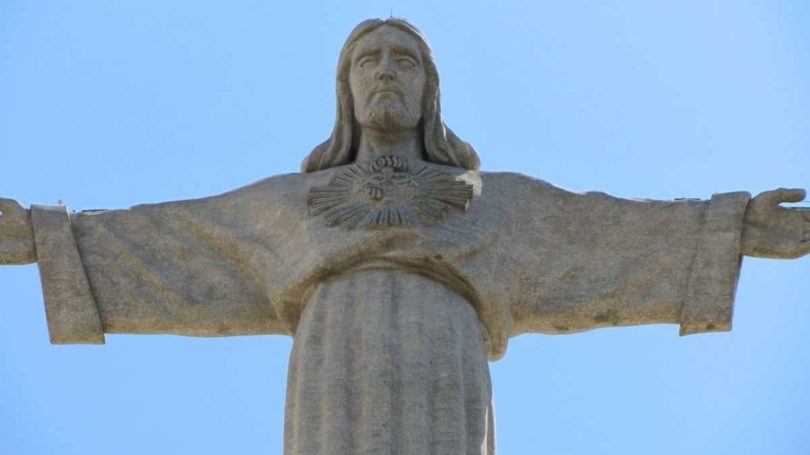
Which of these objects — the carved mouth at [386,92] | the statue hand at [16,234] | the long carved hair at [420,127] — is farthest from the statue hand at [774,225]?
the statue hand at [16,234]

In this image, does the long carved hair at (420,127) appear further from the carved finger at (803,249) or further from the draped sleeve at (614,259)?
the carved finger at (803,249)

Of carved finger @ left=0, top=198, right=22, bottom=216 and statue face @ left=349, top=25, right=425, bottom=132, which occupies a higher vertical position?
statue face @ left=349, top=25, right=425, bottom=132

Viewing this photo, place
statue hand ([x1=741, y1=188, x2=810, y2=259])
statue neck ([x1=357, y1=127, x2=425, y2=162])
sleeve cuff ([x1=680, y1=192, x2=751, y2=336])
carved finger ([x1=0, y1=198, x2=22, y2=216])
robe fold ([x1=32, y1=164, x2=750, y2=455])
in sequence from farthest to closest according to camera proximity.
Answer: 1. statue neck ([x1=357, y1=127, x2=425, y2=162])
2. carved finger ([x1=0, y1=198, x2=22, y2=216])
3. statue hand ([x1=741, y1=188, x2=810, y2=259])
4. sleeve cuff ([x1=680, y1=192, x2=751, y2=336])
5. robe fold ([x1=32, y1=164, x2=750, y2=455])

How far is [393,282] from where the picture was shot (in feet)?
50.2

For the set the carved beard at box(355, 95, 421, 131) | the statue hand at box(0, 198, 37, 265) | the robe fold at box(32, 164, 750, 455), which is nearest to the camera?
the robe fold at box(32, 164, 750, 455)

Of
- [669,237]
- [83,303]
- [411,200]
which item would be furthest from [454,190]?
[83,303]

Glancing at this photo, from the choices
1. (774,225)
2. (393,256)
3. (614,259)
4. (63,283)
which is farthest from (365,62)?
(774,225)

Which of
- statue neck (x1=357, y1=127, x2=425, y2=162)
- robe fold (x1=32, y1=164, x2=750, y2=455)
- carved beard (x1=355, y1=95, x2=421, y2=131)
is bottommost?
robe fold (x1=32, y1=164, x2=750, y2=455)

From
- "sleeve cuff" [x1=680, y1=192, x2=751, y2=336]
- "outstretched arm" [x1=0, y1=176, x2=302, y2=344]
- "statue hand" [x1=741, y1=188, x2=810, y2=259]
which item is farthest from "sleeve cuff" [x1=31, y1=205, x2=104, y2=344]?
"statue hand" [x1=741, y1=188, x2=810, y2=259]

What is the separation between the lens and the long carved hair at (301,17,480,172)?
54.2ft

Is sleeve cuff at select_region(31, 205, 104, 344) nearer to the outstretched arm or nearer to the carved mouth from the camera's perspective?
the outstretched arm

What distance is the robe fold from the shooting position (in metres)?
14.8

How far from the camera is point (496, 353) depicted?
51.5 ft

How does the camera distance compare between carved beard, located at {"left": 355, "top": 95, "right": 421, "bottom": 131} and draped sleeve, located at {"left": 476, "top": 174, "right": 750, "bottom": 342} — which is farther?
carved beard, located at {"left": 355, "top": 95, "right": 421, "bottom": 131}
